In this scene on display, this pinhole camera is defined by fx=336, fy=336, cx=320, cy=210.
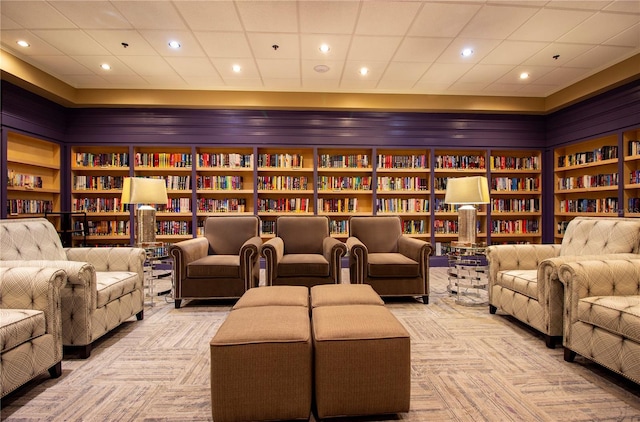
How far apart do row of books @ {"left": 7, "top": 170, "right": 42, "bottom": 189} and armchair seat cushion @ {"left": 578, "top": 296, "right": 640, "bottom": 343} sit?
6.27 meters

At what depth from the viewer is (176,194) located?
18.8ft

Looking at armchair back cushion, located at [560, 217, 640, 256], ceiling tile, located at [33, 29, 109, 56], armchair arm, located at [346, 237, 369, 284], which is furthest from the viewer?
ceiling tile, located at [33, 29, 109, 56]

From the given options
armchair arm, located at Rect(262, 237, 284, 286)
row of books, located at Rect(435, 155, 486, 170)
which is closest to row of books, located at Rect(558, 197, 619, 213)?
row of books, located at Rect(435, 155, 486, 170)

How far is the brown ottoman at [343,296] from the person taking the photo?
6.90 ft

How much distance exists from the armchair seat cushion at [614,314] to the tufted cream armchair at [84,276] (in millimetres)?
3200

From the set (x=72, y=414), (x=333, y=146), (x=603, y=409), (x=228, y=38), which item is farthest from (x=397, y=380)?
(x=333, y=146)

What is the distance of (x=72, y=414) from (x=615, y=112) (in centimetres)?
651

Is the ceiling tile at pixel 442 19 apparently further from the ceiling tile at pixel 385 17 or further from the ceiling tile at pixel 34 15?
the ceiling tile at pixel 34 15

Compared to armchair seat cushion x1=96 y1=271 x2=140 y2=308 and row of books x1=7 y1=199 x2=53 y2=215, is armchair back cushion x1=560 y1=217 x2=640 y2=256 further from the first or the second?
row of books x1=7 y1=199 x2=53 y2=215

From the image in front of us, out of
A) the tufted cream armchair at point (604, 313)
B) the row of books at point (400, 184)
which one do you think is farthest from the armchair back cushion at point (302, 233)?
the tufted cream armchair at point (604, 313)

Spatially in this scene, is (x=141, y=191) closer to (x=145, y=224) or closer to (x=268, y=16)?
(x=145, y=224)

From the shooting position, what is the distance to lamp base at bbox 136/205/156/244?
12.4ft

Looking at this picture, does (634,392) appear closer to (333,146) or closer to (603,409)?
(603,409)

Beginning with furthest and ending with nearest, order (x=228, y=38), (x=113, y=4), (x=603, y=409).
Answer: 1. (x=228, y=38)
2. (x=113, y=4)
3. (x=603, y=409)
